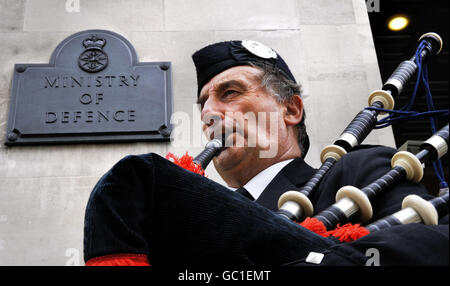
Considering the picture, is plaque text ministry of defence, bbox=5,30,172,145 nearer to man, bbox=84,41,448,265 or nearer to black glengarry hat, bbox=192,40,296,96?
black glengarry hat, bbox=192,40,296,96

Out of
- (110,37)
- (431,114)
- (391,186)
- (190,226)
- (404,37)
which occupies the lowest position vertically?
(190,226)

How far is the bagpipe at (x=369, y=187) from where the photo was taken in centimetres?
164

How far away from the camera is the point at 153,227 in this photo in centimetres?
140

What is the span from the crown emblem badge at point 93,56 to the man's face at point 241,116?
39.6 inches

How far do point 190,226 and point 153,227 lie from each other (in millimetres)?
94

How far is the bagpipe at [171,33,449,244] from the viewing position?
5.39ft

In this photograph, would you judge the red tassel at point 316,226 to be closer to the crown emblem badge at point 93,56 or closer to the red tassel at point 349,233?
the red tassel at point 349,233

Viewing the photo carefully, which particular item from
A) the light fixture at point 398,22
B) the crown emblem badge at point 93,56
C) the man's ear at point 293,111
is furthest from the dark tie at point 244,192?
the light fixture at point 398,22

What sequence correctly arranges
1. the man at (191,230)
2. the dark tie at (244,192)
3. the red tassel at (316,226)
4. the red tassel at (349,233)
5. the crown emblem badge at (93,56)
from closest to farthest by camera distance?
the man at (191,230) < the red tassel at (349,233) < the red tassel at (316,226) < the dark tie at (244,192) < the crown emblem badge at (93,56)

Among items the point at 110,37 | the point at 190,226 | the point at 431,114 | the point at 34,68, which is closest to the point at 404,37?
the point at 110,37

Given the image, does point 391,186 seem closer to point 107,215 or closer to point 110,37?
point 107,215
